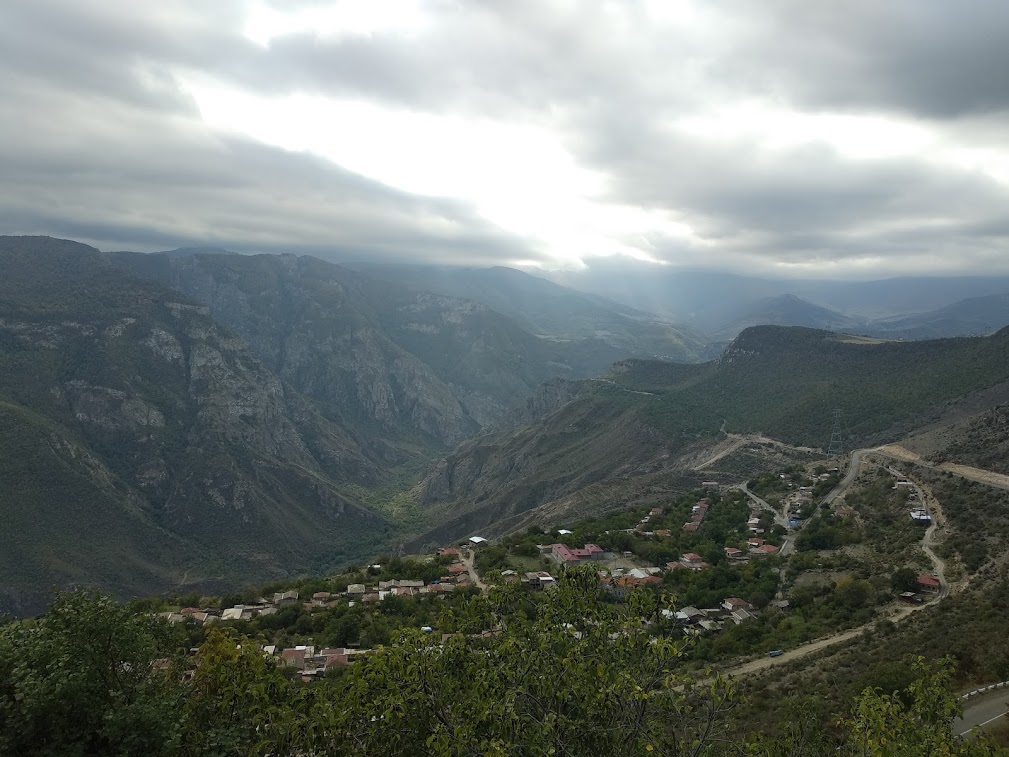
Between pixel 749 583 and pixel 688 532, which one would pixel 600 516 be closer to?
pixel 688 532

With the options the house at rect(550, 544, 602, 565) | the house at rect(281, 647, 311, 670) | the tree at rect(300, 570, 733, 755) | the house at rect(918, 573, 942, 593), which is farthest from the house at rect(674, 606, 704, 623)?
the tree at rect(300, 570, 733, 755)

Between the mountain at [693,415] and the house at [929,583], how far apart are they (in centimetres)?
4596

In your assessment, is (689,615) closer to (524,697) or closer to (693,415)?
(524,697)

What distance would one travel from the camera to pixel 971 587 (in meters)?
34.2

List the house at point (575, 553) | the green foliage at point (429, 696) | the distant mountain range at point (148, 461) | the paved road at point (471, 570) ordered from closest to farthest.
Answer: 1. the green foliage at point (429, 696)
2. the paved road at point (471, 570)
3. the house at point (575, 553)
4. the distant mountain range at point (148, 461)


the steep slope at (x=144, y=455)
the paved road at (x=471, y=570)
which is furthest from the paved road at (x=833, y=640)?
the steep slope at (x=144, y=455)

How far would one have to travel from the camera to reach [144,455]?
14175 cm

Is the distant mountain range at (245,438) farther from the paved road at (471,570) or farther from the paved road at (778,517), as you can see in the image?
the paved road at (471,570)

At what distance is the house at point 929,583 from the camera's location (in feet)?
118

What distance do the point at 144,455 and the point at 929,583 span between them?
15816 centimetres

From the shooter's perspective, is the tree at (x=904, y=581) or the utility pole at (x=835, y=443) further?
the utility pole at (x=835, y=443)

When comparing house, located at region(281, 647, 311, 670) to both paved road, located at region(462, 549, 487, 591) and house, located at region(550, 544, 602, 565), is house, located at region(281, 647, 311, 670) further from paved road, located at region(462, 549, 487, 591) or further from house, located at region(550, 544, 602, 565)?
house, located at region(550, 544, 602, 565)

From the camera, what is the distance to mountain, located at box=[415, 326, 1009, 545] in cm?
8675

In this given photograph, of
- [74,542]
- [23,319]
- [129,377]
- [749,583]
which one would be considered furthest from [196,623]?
[23,319]
